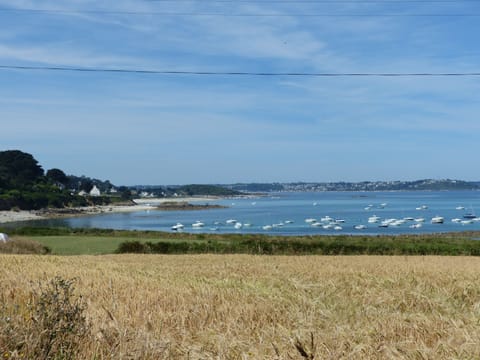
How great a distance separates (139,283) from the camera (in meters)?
13.5

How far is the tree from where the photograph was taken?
7333 inches

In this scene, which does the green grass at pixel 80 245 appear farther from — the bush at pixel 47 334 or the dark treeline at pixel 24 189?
the dark treeline at pixel 24 189

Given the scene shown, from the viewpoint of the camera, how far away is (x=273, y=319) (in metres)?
8.69

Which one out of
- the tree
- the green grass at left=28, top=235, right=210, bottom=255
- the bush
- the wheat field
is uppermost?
the tree

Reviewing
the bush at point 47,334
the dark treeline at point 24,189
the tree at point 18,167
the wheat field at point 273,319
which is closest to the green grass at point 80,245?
the wheat field at point 273,319

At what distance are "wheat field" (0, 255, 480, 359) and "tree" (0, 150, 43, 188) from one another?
597 feet

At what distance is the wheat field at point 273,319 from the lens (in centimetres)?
615

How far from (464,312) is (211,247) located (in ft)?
98.1

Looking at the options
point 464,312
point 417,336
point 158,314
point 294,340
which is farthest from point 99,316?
point 464,312

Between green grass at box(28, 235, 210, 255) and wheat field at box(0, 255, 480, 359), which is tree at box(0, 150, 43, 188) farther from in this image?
wheat field at box(0, 255, 480, 359)

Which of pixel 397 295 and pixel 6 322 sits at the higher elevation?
pixel 6 322

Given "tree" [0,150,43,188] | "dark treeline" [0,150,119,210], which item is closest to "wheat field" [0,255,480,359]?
"dark treeline" [0,150,119,210]

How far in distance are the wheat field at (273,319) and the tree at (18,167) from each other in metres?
182

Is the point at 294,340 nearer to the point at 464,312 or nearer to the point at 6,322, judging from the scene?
the point at 6,322
